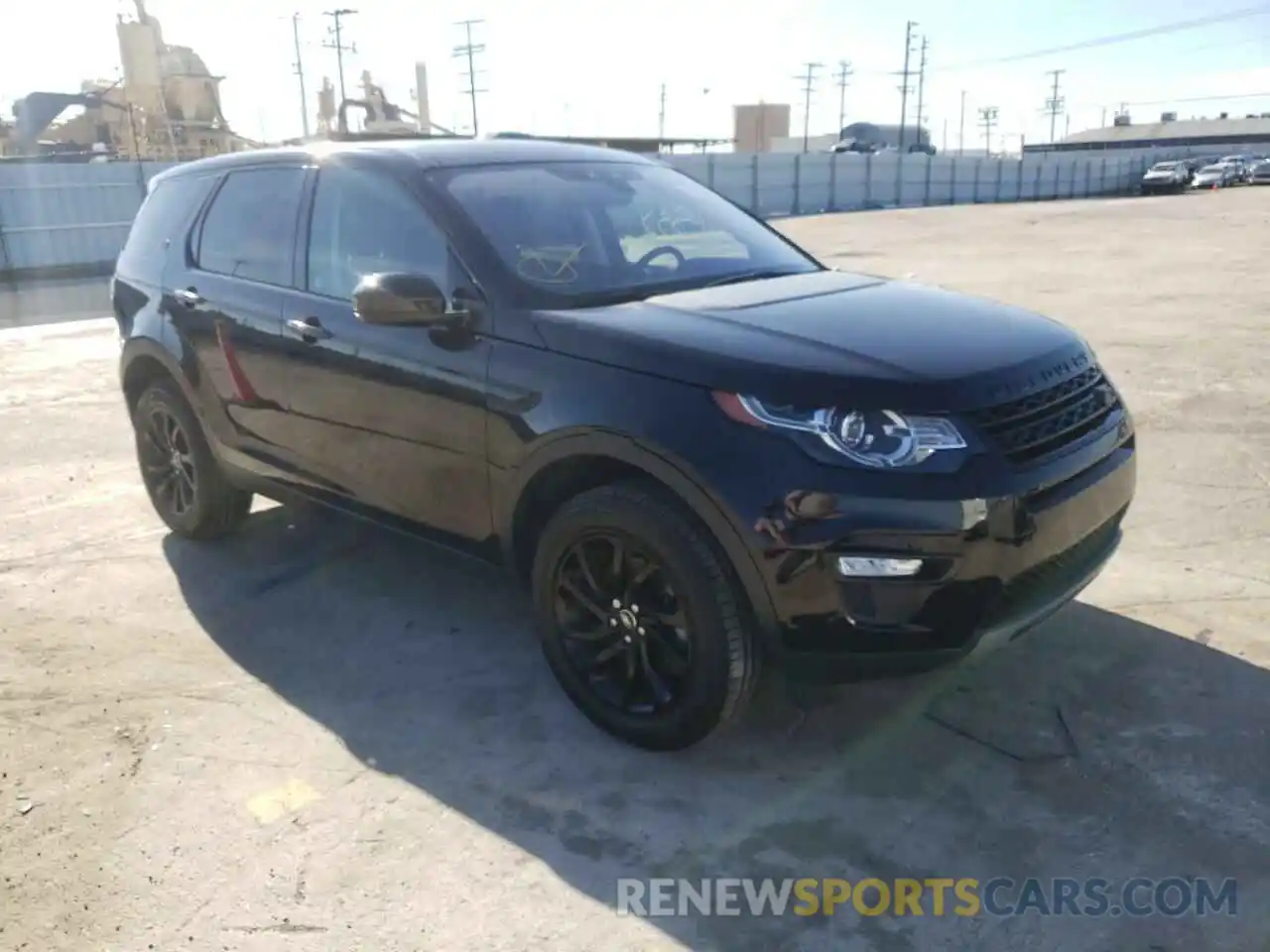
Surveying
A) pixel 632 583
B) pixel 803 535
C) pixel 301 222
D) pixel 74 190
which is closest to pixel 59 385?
pixel 301 222

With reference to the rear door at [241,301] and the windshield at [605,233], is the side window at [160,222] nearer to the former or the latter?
the rear door at [241,301]

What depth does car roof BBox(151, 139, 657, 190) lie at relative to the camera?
3785 millimetres

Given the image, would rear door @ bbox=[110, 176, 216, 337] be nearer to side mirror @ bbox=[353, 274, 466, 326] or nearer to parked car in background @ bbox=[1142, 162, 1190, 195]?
side mirror @ bbox=[353, 274, 466, 326]

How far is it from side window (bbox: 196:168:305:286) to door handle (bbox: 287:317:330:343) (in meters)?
0.22

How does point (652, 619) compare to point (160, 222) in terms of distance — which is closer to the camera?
point (652, 619)

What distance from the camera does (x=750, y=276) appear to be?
12.4ft

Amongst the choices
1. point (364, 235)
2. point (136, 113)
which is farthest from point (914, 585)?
point (136, 113)

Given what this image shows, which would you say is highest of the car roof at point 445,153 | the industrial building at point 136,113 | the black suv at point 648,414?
the industrial building at point 136,113

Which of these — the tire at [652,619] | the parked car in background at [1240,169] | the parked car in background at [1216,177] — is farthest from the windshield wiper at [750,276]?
the parked car in background at [1240,169]

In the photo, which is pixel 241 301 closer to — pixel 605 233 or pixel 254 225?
pixel 254 225

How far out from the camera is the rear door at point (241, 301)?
413cm

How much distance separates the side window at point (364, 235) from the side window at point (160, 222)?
3.69 feet

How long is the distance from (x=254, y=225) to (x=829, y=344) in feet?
8.72

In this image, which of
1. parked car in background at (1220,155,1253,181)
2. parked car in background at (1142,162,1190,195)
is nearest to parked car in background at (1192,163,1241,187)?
parked car in background at (1220,155,1253,181)
